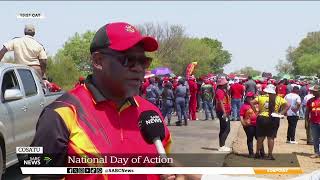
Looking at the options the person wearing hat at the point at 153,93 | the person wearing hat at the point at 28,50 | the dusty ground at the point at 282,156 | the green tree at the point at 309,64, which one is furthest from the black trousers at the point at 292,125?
the green tree at the point at 309,64

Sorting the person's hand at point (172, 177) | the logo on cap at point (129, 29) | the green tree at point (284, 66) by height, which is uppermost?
the logo on cap at point (129, 29)

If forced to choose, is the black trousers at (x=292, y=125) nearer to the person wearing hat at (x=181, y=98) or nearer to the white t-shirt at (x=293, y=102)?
the white t-shirt at (x=293, y=102)

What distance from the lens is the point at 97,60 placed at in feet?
7.48

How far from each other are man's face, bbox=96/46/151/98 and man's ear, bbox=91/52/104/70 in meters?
0.02

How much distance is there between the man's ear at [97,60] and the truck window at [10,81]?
17.3ft

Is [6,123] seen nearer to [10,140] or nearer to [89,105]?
[10,140]

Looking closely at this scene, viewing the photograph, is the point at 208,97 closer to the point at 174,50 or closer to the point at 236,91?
the point at 236,91

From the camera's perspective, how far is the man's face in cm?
221

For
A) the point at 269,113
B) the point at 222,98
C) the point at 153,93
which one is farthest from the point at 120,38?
the point at 153,93

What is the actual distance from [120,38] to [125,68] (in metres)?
0.13

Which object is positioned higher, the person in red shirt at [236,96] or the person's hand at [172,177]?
the person's hand at [172,177]

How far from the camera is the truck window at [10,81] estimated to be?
7.37 m

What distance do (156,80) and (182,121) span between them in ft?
6.60

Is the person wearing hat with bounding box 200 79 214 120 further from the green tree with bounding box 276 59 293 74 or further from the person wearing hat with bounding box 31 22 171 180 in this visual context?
the green tree with bounding box 276 59 293 74
